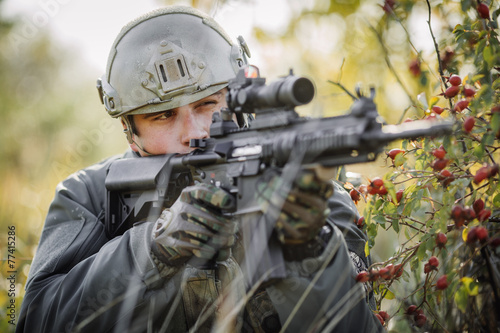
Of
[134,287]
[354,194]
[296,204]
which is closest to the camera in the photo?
[296,204]

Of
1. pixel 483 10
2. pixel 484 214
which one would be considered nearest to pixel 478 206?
pixel 484 214

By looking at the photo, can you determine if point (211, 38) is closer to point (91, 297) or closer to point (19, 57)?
point (91, 297)

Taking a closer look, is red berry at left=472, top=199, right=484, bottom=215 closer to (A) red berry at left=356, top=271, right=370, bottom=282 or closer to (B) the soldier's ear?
(A) red berry at left=356, top=271, right=370, bottom=282

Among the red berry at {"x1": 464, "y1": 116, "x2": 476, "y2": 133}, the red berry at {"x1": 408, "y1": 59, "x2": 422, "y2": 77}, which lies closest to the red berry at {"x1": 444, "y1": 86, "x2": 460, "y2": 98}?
the red berry at {"x1": 464, "y1": 116, "x2": 476, "y2": 133}

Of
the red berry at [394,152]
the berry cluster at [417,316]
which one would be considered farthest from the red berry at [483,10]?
the berry cluster at [417,316]

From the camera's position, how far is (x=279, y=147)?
2098 millimetres

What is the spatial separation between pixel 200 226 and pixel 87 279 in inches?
30.4

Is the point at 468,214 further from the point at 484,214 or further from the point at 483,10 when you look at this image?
the point at 483,10

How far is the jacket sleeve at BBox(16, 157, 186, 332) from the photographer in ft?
8.72

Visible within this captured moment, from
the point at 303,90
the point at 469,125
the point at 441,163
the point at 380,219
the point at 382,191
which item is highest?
the point at 303,90

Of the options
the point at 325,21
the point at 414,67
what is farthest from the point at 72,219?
the point at 325,21

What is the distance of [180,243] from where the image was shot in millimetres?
2436

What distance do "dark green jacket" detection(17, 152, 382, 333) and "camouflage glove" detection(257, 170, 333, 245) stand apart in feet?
0.85

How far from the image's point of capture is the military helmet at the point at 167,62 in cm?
319
